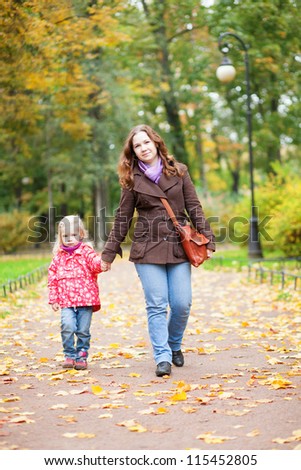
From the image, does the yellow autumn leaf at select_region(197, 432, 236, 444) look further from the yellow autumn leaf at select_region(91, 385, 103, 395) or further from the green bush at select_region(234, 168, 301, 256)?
the green bush at select_region(234, 168, 301, 256)

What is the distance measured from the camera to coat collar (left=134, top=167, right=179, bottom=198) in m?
6.40

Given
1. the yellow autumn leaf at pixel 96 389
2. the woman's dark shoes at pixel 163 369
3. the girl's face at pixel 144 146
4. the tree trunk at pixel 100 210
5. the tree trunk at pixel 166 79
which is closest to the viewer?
the yellow autumn leaf at pixel 96 389

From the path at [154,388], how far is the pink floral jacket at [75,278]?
0.67 m

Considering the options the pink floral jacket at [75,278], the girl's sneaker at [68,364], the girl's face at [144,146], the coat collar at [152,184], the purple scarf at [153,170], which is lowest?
the girl's sneaker at [68,364]

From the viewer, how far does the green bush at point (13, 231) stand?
30438 mm

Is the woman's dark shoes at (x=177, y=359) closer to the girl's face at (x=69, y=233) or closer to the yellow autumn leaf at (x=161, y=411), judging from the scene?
the girl's face at (x=69, y=233)

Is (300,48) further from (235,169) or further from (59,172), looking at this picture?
(235,169)

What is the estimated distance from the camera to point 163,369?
249 inches

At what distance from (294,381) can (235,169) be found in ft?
156

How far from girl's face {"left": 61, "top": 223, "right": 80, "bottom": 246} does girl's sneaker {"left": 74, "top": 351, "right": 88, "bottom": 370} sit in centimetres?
106

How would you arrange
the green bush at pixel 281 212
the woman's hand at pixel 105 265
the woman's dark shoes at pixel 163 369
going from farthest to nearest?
the green bush at pixel 281 212, the woman's hand at pixel 105 265, the woman's dark shoes at pixel 163 369

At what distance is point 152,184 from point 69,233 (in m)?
1.06

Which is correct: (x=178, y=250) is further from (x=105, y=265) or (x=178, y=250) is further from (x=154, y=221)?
(x=105, y=265)

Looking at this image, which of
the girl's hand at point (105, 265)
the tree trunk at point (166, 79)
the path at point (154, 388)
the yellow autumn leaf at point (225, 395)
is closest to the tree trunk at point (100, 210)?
the tree trunk at point (166, 79)
